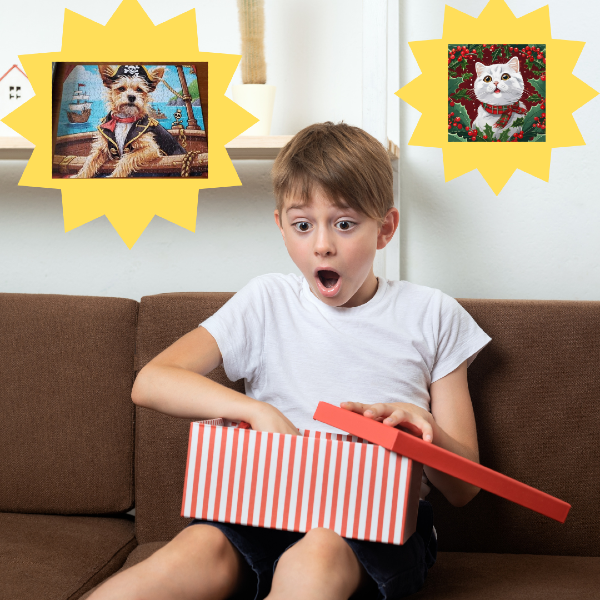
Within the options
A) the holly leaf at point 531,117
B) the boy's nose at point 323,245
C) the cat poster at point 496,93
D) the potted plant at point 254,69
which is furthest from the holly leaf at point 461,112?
the boy's nose at point 323,245

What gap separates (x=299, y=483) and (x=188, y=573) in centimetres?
17

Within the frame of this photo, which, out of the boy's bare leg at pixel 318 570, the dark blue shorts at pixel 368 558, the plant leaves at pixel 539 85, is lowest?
the dark blue shorts at pixel 368 558

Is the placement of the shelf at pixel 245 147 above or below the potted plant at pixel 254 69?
below

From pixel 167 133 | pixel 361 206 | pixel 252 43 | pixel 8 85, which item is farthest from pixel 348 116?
pixel 8 85

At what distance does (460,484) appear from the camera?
0.99m

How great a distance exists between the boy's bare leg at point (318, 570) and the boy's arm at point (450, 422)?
0.56ft

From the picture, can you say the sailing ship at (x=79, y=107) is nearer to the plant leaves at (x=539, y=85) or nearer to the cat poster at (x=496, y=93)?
the cat poster at (x=496, y=93)

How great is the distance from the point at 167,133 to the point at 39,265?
1.42 feet

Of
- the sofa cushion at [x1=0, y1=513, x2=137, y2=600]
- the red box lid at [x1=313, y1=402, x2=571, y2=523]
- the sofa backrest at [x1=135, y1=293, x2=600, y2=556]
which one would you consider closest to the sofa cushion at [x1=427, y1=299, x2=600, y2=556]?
the sofa backrest at [x1=135, y1=293, x2=600, y2=556]

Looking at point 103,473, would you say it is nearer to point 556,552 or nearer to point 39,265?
point 39,265

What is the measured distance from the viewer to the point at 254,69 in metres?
1.31

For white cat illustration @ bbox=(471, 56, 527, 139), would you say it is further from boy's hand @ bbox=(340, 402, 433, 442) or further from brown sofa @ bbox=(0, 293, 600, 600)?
boy's hand @ bbox=(340, 402, 433, 442)

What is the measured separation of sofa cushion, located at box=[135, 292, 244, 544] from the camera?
3.78 ft

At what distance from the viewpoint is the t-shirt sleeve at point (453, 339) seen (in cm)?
105
